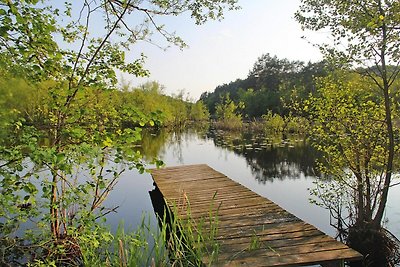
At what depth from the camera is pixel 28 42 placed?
210 centimetres

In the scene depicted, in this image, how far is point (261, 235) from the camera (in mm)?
3861

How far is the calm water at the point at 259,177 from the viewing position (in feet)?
22.9

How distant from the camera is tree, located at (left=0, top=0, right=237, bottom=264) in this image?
6.63 feet

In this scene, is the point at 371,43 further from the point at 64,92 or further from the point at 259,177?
the point at 259,177

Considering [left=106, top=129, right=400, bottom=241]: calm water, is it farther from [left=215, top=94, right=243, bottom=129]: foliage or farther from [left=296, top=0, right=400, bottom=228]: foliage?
[left=215, top=94, right=243, bottom=129]: foliage

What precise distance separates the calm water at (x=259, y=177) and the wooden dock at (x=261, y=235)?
3.26 ft

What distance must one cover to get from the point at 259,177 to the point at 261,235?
23.3 ft

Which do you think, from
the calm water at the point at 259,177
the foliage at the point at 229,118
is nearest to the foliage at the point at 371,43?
the calm water at the point at 259,177

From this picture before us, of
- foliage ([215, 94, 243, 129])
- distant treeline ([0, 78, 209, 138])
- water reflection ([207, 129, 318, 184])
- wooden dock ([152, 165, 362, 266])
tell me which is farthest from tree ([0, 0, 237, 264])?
foliage ([215, 94, 243, 129])

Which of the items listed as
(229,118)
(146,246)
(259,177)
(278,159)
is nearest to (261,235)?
(146,246)

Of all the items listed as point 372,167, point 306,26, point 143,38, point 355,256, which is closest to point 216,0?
point 143,38

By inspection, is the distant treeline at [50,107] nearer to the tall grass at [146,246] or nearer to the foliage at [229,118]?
the tall grass at [146,246]

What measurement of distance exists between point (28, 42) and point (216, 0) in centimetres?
223

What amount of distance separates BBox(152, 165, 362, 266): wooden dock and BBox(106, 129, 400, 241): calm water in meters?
0.99
